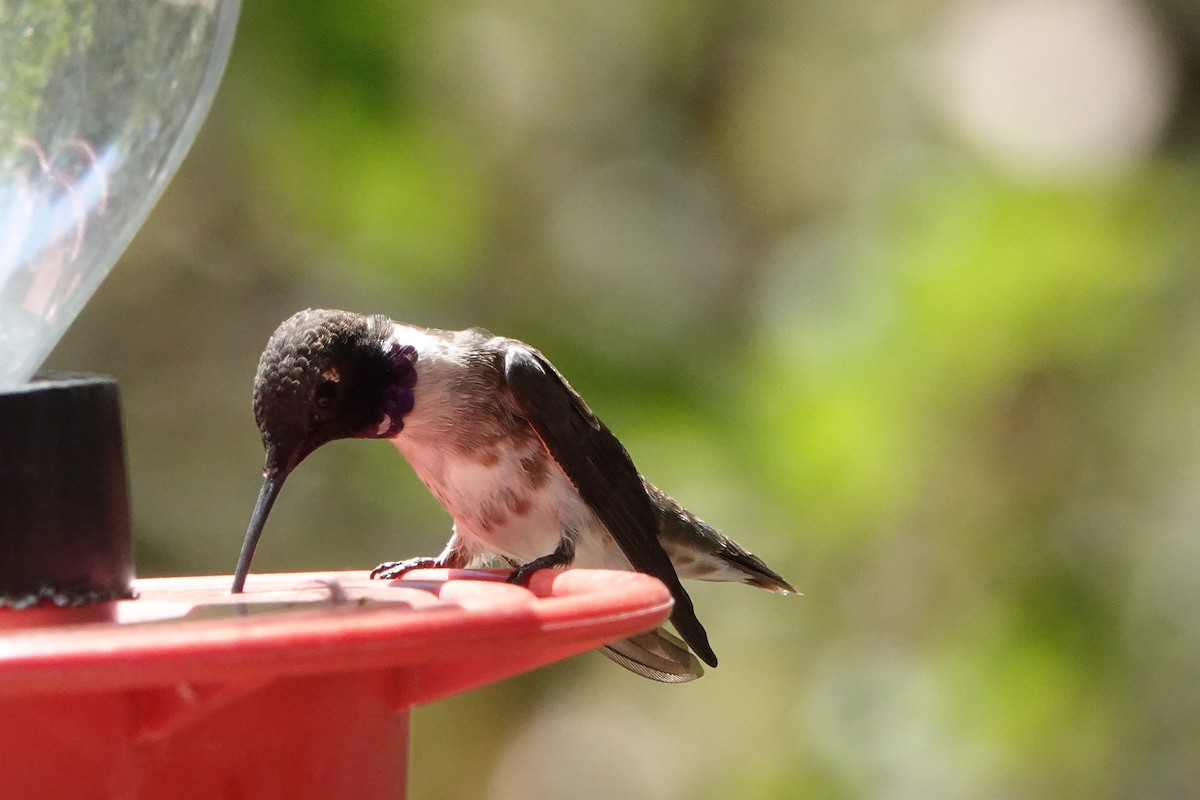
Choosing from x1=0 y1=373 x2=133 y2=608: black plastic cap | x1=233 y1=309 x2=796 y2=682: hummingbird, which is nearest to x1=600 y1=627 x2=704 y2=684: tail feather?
x1=233 y1=309 x2=796 y2=682: hummingbird

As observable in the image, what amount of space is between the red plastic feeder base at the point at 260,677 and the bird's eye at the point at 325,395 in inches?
33.1

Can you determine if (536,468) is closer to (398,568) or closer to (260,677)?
(398,568)

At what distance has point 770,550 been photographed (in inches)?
165

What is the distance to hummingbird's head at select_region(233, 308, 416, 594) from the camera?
267 cm

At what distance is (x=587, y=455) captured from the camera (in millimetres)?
3143

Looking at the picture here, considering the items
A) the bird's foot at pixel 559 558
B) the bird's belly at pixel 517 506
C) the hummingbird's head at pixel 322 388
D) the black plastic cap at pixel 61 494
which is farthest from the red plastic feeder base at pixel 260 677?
the bird's belly at pixel 517 506

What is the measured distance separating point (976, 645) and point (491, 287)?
1964mm

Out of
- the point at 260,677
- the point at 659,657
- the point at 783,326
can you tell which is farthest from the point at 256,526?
the point at 783,326

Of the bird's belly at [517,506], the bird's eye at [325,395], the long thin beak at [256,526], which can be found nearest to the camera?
the long thin beak at [256,526]

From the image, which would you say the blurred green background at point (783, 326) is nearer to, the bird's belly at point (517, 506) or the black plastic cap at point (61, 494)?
the bird's belly at point (517, 506)

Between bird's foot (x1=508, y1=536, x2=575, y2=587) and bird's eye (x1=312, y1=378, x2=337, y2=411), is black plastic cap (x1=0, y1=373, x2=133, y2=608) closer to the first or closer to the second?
bird's eye (x1=312, y1=378, x2=337, y2=411)

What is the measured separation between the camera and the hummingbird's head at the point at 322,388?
2.67m

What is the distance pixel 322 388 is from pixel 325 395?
0.07 ft

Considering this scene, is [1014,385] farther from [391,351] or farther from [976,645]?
[391,351]
